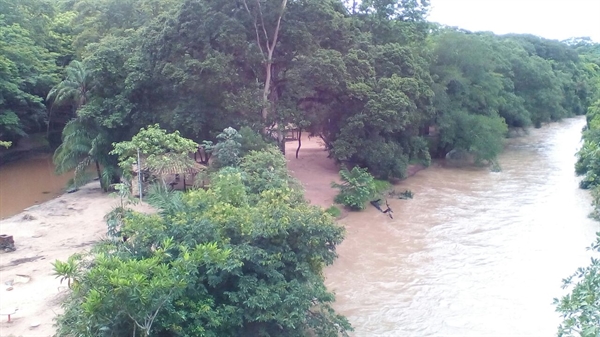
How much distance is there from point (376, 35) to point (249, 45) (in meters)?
8.28

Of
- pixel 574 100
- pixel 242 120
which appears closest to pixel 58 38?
pixel 242 120

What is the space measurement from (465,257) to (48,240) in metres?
11.6

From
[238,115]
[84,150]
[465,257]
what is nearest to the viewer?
[465,257]

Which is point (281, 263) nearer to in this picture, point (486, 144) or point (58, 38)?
point (486, 144)

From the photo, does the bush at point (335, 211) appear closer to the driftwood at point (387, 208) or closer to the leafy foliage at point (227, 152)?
the driftwood at point (387, 208)

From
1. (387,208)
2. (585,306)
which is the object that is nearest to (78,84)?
(387,208)

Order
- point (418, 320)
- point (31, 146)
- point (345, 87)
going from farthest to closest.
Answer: point (31, 146), point (345, 87), point (418, 320)

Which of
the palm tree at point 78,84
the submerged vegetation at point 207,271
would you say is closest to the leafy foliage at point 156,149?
the submerged vegetation at point 207,271

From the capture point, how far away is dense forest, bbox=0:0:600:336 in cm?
816

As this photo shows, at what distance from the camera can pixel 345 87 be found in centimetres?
2067

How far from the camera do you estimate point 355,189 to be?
19.3 m

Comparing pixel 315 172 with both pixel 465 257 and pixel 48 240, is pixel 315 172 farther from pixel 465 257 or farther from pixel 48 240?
pixel 48 240

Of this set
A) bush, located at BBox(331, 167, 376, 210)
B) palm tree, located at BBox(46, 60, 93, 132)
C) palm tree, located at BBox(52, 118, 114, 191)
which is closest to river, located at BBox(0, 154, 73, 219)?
palm tree, located at BBox(52, 118, 114, 191)

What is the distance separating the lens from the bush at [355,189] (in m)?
19.1
